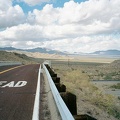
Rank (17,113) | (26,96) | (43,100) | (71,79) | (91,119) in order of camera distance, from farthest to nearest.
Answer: (71,79) < (26,96) < (43,100) < (17,113) < (91,119)

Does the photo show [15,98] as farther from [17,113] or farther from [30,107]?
[17,113]

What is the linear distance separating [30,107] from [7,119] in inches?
75.2

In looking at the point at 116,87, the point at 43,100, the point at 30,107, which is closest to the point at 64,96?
the point at 30,107

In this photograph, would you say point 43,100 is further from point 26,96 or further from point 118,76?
point 118,76

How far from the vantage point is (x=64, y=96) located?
813 centimetres

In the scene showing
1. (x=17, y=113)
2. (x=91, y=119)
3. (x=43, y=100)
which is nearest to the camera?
(x=91, y=119)

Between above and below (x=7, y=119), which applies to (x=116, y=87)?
below

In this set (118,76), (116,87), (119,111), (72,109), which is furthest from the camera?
(118,76)

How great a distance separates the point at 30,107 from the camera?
1022 cm

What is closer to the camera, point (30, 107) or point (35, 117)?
point (35, 117)

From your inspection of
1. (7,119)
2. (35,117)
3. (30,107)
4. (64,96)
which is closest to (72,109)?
(64,96)

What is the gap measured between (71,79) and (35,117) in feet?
83.8

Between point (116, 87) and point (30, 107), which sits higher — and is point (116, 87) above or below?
below

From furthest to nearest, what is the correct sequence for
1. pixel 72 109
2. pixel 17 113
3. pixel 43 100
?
pixel 43 100, pixel 17 113, pixel 72 109
